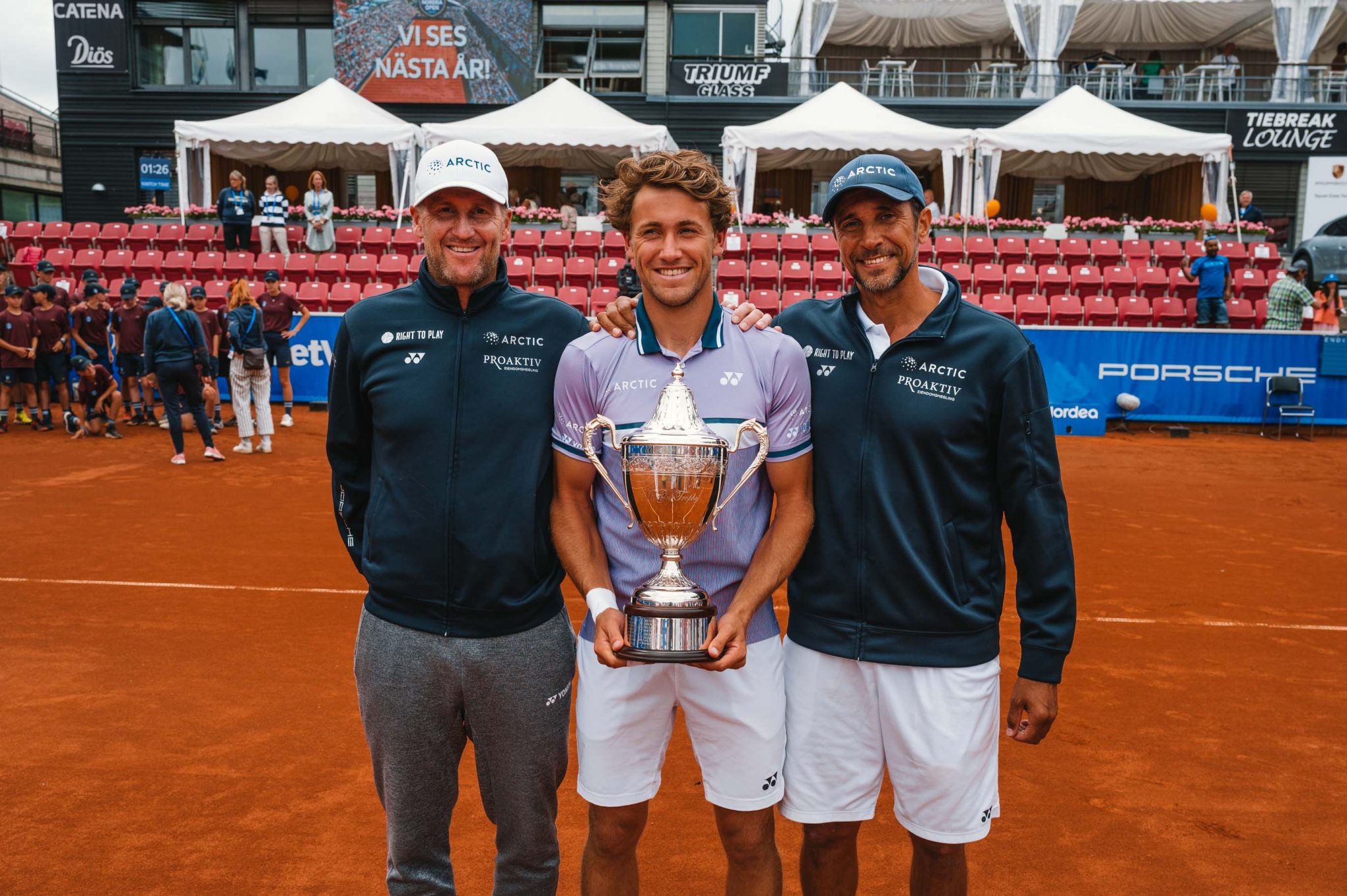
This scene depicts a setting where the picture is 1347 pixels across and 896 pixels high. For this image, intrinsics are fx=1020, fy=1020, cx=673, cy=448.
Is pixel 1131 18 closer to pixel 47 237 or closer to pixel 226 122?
pixel 226 122

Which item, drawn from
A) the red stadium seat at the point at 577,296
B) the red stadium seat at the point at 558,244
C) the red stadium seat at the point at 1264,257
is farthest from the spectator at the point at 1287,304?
the red stadium seat at the point at 558,244

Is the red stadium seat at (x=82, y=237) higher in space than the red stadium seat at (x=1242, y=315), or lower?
higher

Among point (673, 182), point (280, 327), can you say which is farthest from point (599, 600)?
point (280, 327)

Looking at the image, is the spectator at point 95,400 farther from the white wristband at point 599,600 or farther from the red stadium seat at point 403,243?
the white wristband at point 599,600

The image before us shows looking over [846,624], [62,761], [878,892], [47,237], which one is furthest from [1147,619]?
[47,237]

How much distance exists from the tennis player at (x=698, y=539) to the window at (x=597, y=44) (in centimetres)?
2546

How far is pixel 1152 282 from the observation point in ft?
57.1

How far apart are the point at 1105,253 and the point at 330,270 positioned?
14.1 meters

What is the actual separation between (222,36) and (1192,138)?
23.5m

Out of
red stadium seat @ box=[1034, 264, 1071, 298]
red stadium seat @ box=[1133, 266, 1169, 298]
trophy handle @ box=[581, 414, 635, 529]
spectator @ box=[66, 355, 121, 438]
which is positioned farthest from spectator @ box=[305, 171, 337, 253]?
trophy handle @ box=[581, 414, 635, 529]

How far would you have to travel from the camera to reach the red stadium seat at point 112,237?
20.0m

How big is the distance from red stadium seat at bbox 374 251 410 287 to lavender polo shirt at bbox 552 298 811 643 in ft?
52.4

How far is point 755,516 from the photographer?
106 inches

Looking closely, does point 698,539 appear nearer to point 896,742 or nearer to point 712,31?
point 896,742
